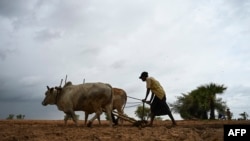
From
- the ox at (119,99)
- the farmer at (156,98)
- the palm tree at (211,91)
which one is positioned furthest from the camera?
the palm tree at (211,91)

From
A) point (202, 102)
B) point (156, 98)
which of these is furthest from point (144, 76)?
point (202, 102)

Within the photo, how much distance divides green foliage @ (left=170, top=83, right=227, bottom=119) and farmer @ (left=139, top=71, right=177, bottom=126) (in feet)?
54.2

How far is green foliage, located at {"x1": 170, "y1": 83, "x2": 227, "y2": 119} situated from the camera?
2892cm

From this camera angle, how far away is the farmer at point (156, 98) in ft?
37.7

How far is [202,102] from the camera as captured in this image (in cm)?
2945

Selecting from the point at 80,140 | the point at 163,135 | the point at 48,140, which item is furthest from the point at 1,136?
the point at 163,135

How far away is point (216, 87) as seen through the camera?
29.5m

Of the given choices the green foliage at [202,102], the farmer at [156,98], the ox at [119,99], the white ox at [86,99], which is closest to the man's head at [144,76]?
the farmer at [156,98]

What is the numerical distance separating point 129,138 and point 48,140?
5.53 ft

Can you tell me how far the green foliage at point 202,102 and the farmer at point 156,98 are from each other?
16.5m

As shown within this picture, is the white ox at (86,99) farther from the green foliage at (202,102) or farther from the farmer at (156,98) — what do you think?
the green foliage at (202,102)

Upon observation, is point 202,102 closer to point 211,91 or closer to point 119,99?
point 211,91

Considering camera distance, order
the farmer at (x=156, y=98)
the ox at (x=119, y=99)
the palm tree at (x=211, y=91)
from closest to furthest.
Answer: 1. the farmer at (x=156, y=98)
2. the ox at (x=119, y=99)
3. the palm tree at (x=211, y=91)

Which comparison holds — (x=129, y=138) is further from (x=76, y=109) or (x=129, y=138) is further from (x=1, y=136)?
(x=76, y=109)
